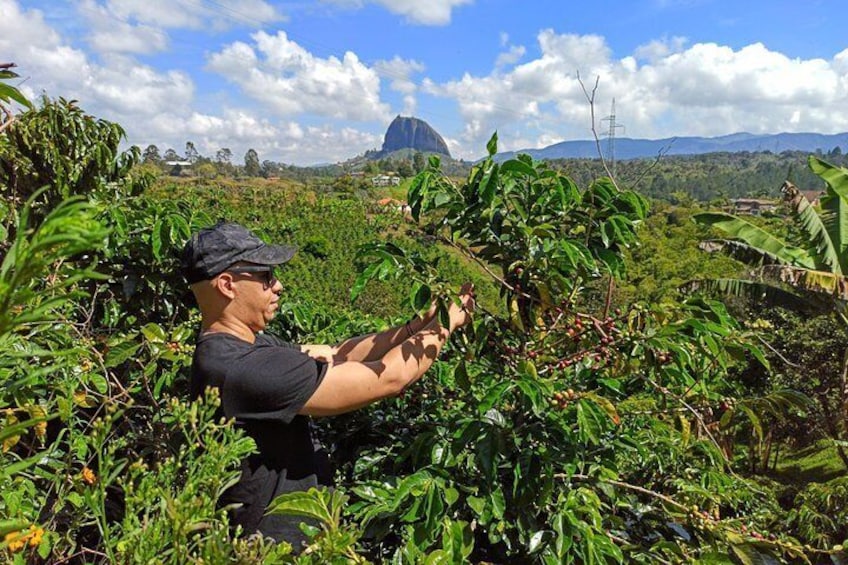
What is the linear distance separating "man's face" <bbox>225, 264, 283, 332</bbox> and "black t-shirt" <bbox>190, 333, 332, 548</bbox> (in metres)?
0.10

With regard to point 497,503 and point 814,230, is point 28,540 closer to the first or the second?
point 497,503

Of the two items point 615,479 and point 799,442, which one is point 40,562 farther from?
point 799,442

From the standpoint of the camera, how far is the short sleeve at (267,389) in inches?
61.7

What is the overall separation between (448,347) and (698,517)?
3.43ft

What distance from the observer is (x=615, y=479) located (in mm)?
1853

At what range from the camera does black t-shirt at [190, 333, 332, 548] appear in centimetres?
157

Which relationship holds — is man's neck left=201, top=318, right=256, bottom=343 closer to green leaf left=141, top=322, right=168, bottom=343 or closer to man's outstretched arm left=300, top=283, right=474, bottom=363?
man's outstretched arm left=300, top=283, right=474, bottom=363

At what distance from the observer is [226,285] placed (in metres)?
1.74

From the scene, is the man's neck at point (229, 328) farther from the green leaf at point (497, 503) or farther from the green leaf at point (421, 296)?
the green leaf at point (497, 503)

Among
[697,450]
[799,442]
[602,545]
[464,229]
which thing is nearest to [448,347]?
[464,229]

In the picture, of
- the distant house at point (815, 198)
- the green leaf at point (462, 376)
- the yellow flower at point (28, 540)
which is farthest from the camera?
the distant house at point (815, 198)

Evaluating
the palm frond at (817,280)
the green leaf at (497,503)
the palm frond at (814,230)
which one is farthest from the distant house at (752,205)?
the green leaf at (497,503)

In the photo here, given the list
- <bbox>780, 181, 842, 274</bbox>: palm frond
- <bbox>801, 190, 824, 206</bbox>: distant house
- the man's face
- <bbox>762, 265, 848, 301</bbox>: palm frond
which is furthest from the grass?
the man's face

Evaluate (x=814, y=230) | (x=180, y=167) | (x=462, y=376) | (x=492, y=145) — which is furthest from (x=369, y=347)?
(x=180, y=167)
